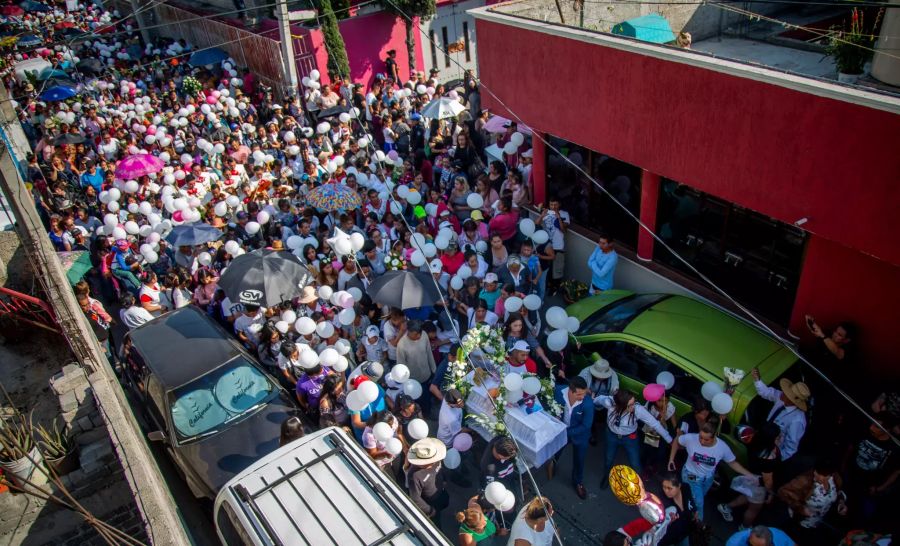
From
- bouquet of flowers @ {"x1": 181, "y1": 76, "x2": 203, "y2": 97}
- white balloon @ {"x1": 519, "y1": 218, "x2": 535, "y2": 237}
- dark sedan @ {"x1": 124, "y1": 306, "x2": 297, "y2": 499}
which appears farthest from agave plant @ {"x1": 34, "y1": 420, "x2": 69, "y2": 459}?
bouquet of flowers @ {"x1": 181, "y1": 76, "x2": 203, "y2": 97}

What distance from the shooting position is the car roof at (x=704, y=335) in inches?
248

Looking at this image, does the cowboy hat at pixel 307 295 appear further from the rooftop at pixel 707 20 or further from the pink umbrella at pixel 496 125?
the rooftop at pixel 707 20

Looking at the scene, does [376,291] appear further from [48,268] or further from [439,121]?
[439,121]

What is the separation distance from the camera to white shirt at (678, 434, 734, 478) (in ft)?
17.9

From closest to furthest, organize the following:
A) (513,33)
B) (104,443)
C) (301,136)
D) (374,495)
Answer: (374,495), (104,443), (513,33), (301,136)

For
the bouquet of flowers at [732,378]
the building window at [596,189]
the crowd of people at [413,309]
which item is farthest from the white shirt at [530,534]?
the building window at [596,189]

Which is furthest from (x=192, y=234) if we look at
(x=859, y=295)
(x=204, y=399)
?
(x=859, y=295)

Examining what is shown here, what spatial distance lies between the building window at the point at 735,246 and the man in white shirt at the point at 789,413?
1789 millimetres

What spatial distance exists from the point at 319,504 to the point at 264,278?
392cm

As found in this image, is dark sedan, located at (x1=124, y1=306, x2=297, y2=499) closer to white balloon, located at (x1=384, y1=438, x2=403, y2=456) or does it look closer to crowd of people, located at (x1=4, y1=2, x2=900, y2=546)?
crowd of people, located at (x1=4, y1=2, x2=900, y2=546)

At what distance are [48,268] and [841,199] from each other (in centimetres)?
943

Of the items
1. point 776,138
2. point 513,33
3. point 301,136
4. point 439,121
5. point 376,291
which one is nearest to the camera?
point 776,138

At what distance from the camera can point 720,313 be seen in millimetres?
7102

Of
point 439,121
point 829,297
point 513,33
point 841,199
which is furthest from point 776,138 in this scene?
point 439,121
